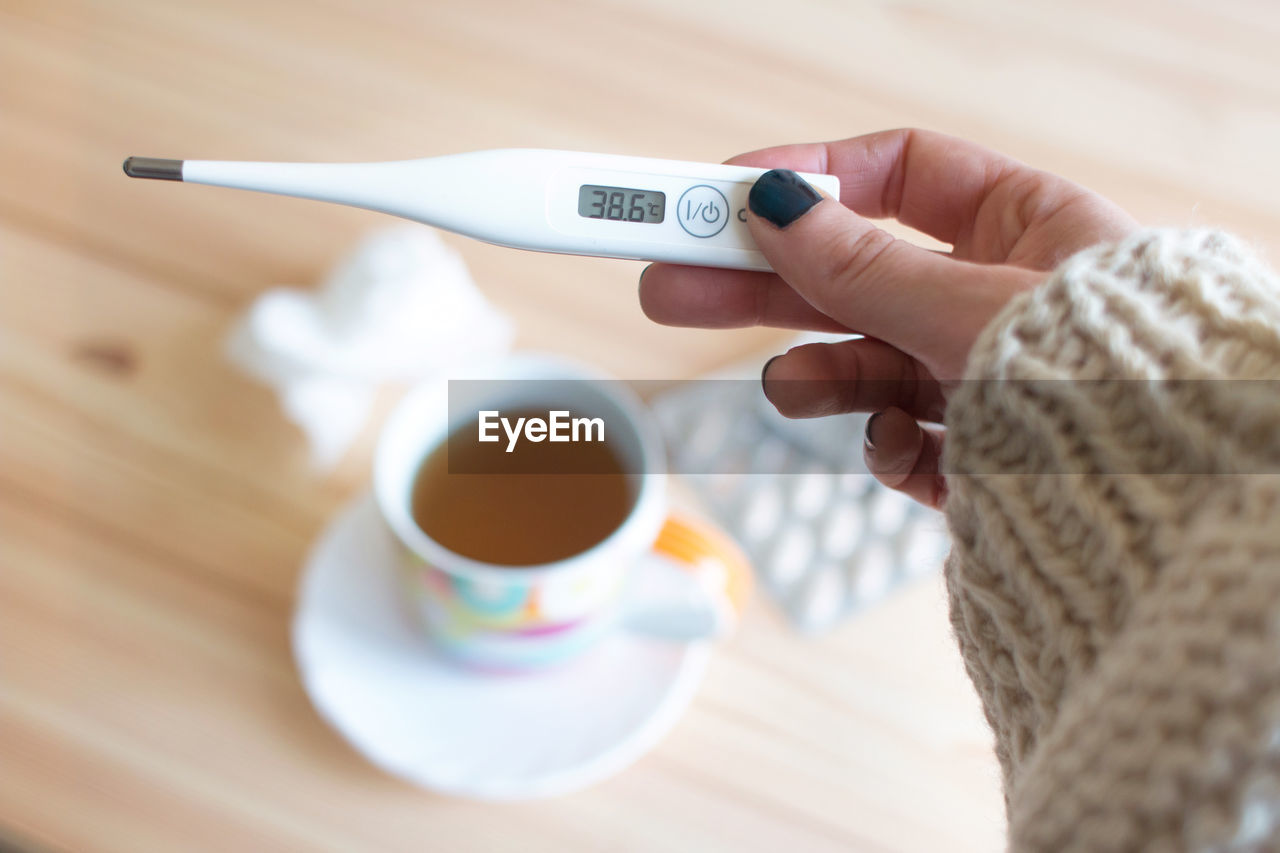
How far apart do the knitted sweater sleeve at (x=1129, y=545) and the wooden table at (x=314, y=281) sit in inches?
6.4

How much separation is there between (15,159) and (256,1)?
17 centimetres

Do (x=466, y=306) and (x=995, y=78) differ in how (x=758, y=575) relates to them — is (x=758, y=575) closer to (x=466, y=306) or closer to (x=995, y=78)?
(x=466, y=306)

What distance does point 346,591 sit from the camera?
1.50ft

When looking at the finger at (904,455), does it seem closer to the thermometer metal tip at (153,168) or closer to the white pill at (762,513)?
the white pill at (762,513)

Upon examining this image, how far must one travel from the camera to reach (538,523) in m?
0.45

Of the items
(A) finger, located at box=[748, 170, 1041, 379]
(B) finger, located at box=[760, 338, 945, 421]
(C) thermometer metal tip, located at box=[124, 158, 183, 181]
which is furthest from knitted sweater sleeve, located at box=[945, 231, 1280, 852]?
(C) thermometer metal tip, located at box=[124, 158, 183, 181]

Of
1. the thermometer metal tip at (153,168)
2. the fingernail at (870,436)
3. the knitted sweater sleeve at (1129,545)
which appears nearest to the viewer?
the knitted sweater sleeve at (1129,545)

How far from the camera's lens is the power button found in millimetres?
338

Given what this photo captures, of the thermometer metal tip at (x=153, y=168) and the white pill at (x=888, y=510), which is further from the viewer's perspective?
the white pill at (x=888, y=510)

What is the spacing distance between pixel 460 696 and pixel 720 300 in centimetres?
21

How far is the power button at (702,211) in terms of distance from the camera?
13.3 inches

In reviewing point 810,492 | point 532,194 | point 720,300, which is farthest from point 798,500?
point 532,194

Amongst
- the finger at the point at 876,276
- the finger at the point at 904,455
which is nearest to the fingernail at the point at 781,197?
the finger at the point at 876,276

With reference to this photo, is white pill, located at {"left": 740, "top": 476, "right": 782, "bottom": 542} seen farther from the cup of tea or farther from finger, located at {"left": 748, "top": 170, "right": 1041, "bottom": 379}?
finger, located at {"left": 748, "top": 170, "right": 1041, "bottom": 379}
